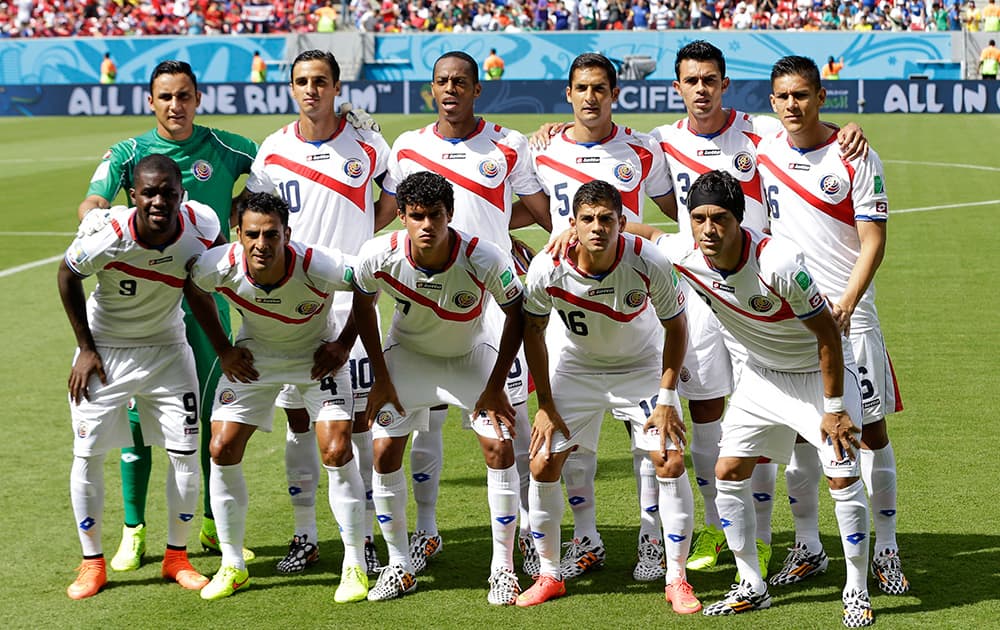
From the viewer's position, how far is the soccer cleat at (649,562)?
650 cm

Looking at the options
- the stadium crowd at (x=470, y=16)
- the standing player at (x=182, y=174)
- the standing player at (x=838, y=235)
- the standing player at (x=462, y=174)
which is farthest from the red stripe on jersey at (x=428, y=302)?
the stadium crowd at (x=470, y=16)

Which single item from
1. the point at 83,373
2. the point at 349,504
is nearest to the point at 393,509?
the point at 349,504

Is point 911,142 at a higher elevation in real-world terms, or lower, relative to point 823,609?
higher

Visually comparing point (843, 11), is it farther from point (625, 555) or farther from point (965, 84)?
point (625, 555)

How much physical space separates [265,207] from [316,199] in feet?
2.97

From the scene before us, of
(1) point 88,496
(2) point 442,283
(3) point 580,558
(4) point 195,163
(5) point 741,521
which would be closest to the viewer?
(5) point 741,521

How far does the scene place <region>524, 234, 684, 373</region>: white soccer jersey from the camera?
597 cm

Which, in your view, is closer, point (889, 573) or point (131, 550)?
point (889, 573)

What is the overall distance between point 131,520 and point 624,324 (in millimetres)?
2912

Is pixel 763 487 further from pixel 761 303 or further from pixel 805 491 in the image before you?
pixel 761 303

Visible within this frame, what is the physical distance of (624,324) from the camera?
624 centimetres

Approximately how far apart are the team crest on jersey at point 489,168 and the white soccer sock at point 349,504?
1.76 m

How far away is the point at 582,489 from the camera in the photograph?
6723mm

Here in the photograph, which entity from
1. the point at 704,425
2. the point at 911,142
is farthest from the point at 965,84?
the point at 704,425
